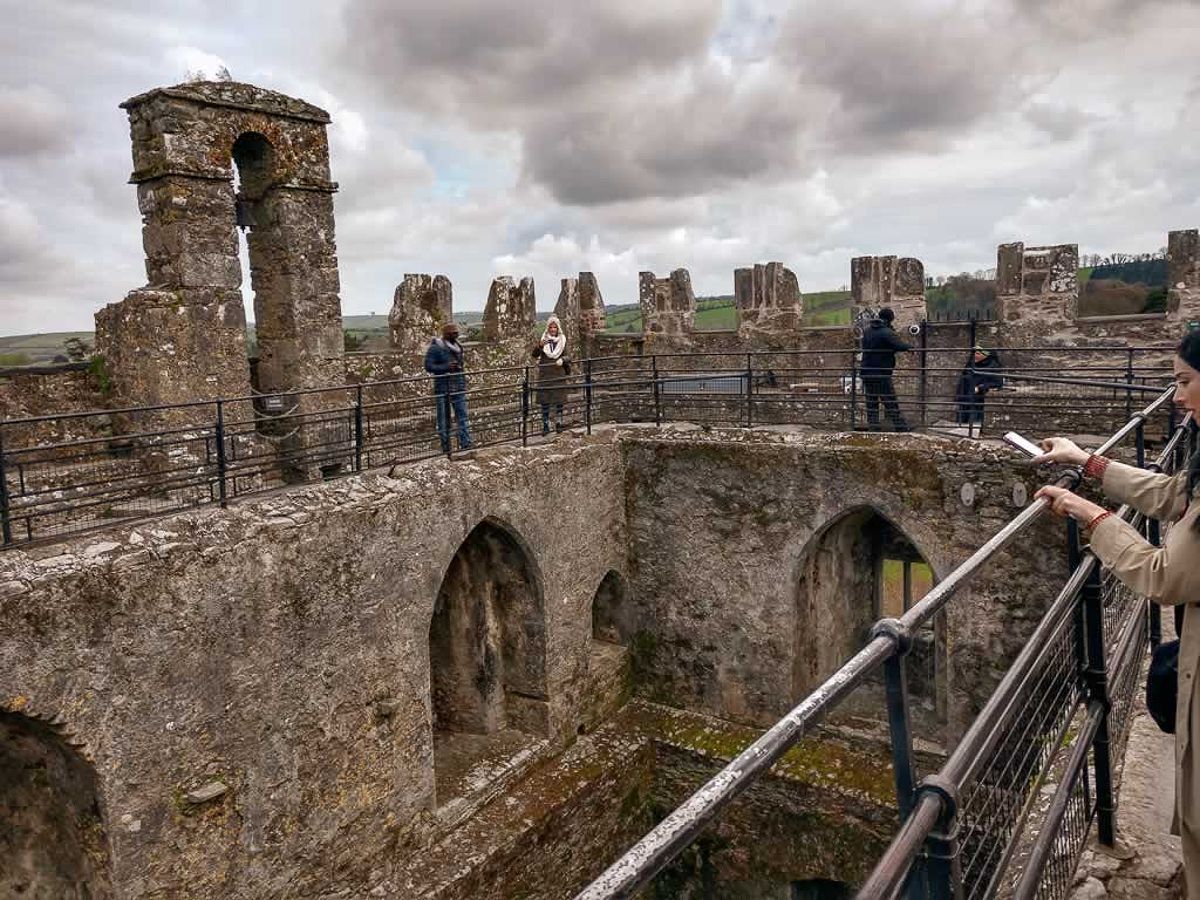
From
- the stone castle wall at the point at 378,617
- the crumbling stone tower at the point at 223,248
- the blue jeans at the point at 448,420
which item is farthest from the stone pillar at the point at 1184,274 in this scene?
the crumbling stone tower at the point at 223,248

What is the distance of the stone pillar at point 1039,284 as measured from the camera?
13.0 metres

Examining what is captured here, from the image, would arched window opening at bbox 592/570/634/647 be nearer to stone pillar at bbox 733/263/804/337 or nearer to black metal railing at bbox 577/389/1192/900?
stone pillar at bbox 733/263/804/337

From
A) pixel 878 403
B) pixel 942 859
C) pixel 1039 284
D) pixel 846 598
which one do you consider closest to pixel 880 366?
pixel 878 403

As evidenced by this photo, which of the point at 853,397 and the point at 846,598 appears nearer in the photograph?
the point at 853,397

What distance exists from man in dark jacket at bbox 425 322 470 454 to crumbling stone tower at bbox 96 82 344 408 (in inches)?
47.0

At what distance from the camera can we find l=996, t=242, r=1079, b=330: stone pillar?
42.6ft

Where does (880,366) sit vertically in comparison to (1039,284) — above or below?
below

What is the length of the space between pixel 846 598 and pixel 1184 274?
20.5 feet

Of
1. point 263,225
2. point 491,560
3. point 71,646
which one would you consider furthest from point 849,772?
point 263,225

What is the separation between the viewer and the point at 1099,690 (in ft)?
12.2

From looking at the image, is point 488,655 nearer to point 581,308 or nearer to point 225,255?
point 225,255

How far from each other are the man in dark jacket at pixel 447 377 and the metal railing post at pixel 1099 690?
23.2 feet

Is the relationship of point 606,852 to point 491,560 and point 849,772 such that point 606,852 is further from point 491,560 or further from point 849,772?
point 491,560

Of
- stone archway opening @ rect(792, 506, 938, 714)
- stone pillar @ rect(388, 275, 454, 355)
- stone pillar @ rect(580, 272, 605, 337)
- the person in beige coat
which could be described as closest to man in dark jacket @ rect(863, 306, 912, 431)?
stone archway opening @ rect(792, 506, 938, 714)
